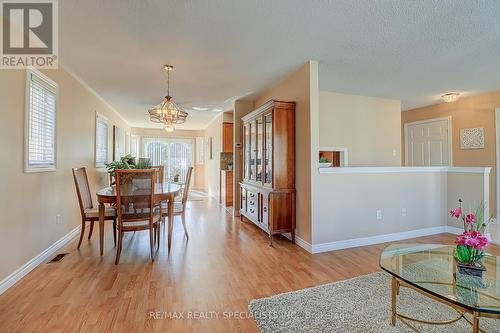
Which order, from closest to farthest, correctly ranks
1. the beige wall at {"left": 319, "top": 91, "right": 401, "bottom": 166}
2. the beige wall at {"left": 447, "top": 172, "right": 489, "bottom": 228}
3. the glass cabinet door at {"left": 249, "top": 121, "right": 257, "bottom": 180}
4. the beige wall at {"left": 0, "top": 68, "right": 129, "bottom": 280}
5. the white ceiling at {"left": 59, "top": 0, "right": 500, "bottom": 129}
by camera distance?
the white ceiling at {"left": 59, "top": 0, "right": 500, "bottom": 129} → the beige wall at {"left": 0, "top": 68, "right": 129, "bottom": 280} → the beige wall at {"left": 447, "top": 172, "right": 489, "bottom": 228} → the glass cabinet door at {"left": 249, "top": 121, "right": 257, "bottom": 180} → the beige wall at {"left": 319, "top": 91, "right": 401, "bottom": 166}

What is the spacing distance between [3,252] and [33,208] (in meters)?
0.58

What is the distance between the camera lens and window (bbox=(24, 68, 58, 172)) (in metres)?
2.46

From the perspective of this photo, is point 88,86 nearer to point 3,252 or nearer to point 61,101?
point 61,101

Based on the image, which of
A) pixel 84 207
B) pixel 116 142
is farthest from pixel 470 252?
pixel 116 142

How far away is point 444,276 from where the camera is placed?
1.56m

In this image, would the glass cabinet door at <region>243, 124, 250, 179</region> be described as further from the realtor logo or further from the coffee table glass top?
the realtor logo

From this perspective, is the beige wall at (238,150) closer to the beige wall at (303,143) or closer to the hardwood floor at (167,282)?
the hardwood floor at (167,282)

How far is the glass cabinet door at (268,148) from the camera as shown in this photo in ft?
11.0

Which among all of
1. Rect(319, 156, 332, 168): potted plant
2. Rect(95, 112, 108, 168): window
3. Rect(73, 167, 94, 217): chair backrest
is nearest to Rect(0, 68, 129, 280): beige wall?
Rect(73, 167, 94, 217): chair backrest

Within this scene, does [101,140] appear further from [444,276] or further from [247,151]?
[444,276]

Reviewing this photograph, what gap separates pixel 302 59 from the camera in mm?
2988

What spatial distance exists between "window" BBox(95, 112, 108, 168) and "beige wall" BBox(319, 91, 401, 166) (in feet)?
14.6

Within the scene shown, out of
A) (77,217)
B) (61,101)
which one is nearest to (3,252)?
(77,217)

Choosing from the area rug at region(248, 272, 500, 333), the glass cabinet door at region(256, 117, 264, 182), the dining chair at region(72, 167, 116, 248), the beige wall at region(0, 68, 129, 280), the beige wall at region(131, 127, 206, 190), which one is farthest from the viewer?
the beige wall at region(131, 127, 206, 190)
